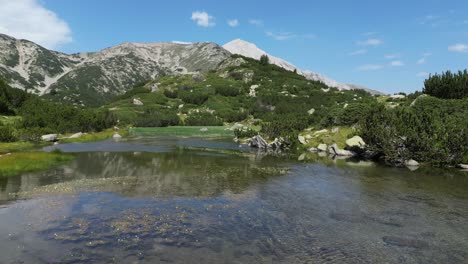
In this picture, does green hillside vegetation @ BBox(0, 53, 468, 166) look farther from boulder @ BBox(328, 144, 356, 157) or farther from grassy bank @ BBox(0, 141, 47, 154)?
boulder @ BBox(328, 144, 356, 157)

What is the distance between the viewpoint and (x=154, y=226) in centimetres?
2617

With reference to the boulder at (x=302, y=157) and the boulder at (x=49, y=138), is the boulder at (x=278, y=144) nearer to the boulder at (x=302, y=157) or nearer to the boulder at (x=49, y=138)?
the boulder at (x=302, y=157)

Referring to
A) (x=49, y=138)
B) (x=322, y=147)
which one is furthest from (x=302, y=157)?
(x=49, y=138)

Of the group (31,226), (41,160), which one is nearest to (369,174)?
(31,226)

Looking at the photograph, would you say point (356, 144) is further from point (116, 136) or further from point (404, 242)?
point (116, 136)

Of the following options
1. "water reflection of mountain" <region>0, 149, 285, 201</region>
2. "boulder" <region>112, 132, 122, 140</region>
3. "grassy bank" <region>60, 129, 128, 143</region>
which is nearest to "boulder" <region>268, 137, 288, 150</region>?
"water reflection of mountain" <region>0, 149, 285, 201</region>

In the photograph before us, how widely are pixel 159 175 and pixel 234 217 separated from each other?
21497mm

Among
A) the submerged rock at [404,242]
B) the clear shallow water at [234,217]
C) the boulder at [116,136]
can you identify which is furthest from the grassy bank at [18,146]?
the submerged rock at [404,242]

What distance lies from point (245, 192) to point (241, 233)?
43.6ft

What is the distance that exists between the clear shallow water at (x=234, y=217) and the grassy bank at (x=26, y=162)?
3.88 m

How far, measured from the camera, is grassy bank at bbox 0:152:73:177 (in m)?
48.3

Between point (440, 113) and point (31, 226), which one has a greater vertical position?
point (440, 113)

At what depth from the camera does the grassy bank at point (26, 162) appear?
48312mm

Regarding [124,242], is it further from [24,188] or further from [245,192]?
[24,188]
